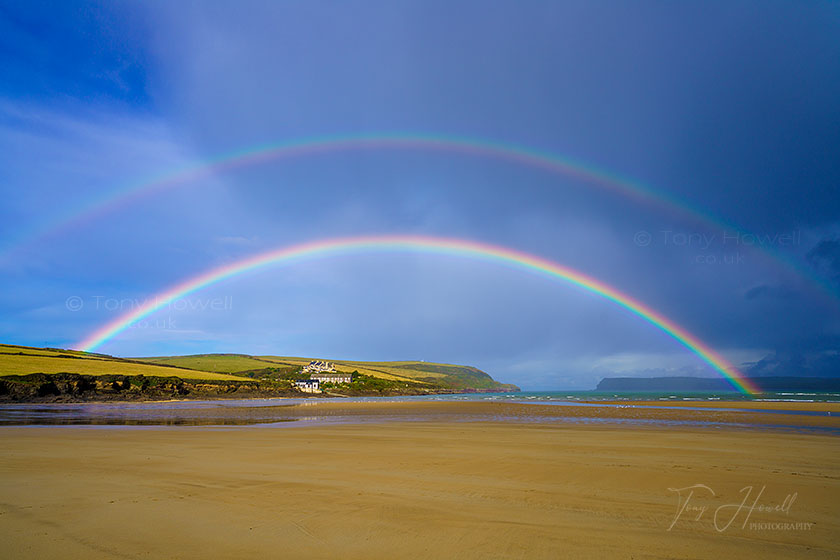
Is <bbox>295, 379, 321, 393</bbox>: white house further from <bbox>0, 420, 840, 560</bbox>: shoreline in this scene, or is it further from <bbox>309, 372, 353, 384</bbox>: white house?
<bbox>0, 420, 840, 560</bbox>: shoreline

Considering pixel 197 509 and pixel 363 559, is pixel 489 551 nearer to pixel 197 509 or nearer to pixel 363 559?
pixel 363 559

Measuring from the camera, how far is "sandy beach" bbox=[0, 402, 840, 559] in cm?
625

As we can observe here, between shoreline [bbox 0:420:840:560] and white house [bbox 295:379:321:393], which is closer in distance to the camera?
shoreline [bbox 0:420:840:560]

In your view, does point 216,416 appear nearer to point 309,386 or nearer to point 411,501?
point 411,501

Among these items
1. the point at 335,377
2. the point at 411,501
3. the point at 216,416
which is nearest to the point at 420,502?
the point at 411,501

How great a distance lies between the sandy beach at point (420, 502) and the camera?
625 cm

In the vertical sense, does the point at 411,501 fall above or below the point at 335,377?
above

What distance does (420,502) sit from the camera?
8586 millimetres

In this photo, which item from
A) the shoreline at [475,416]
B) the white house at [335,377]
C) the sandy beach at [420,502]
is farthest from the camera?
the white house at [335,377]

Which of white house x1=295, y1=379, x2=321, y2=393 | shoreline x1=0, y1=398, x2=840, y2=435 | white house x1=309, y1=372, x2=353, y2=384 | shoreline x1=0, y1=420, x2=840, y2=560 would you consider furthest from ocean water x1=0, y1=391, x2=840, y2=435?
white house x1=309, y1=372, x2=353, y2=384

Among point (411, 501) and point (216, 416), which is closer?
point (411, 501)

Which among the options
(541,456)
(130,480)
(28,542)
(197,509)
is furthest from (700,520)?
(130,480)

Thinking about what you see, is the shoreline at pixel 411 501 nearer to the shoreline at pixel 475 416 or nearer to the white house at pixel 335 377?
the shoreline at pixel 475 416

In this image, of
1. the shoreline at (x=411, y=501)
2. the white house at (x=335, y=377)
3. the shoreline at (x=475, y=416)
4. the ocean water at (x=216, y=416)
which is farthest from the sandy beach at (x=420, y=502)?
the white house at (x=335, y=377)
